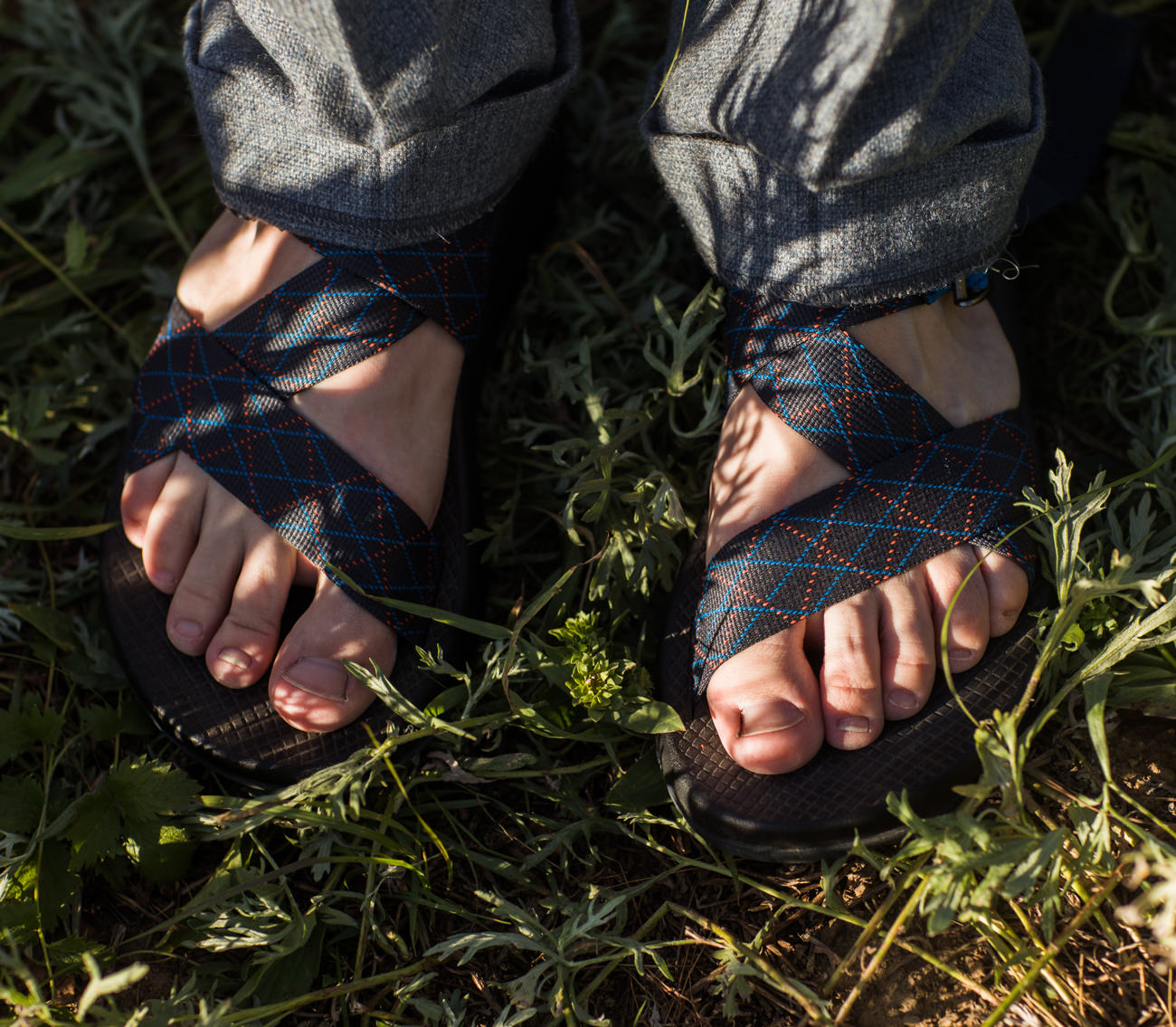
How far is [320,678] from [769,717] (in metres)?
0.64

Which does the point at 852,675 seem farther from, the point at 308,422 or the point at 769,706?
the point at 308,422

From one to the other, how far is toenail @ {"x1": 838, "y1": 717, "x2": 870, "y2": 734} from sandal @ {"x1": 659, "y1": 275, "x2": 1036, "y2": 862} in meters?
0.03

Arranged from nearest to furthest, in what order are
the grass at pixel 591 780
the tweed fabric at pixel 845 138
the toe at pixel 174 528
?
the tweed fabric at pixel 845 138 < the grass at pixel 591 780 < the toe at pixel 174 528

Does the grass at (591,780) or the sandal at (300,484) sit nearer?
the grass at (591,780)

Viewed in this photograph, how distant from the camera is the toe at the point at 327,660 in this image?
129 centimetres

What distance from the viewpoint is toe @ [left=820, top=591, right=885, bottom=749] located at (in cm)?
124

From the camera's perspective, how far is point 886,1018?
1179 millimetres

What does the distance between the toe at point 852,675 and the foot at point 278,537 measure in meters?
0.64

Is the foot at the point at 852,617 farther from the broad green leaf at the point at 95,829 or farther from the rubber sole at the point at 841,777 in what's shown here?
the broad green leaf at the point at 95,829

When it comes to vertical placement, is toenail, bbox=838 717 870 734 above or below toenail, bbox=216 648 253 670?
below

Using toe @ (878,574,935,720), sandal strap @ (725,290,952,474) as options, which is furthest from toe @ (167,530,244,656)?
toe @ (878,574,935,720)

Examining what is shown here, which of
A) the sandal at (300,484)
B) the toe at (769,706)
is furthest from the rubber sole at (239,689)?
the toe at (769,706)

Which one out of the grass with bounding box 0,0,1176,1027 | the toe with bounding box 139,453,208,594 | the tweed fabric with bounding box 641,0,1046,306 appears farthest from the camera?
the toe with bounding box 139,453,208,594

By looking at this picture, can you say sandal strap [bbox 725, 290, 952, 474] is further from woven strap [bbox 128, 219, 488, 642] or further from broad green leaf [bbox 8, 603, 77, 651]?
broad green leaf [bbox 8, 603, 77, 651]
